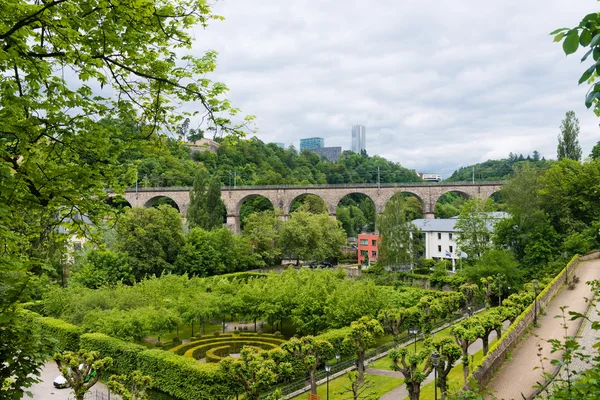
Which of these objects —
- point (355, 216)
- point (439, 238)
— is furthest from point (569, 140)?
point (355, 216)

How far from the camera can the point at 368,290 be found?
896 inches

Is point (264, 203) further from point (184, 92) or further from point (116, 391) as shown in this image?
→ point (184, 92)

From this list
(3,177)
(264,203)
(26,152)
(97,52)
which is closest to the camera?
(3,177)

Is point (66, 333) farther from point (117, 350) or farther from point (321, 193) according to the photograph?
point (321, 193)

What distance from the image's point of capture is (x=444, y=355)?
13391 mm

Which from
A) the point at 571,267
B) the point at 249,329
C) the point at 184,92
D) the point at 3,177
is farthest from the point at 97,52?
the point at 571,267

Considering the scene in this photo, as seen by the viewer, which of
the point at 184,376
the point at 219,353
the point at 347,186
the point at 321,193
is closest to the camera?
the point at 184,376

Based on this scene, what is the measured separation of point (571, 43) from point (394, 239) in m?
34.4

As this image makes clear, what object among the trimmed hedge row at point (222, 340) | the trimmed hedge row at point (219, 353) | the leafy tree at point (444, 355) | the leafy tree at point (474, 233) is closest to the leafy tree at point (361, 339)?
the leafy tree at point (444, 355)

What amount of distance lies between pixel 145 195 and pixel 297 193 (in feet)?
66.8

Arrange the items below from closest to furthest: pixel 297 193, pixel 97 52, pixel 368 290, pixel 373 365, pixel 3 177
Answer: pixel 3 177, pixel 97 52, pixel 373 365, pixel 368 290, pixel 297 193

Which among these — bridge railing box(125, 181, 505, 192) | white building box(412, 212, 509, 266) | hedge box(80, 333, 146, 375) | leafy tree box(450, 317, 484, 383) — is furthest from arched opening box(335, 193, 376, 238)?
hedge box(80, 333, 146, 375)

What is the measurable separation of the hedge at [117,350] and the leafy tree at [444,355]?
11592 millimetres

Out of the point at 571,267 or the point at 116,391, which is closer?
the point at 116,391
